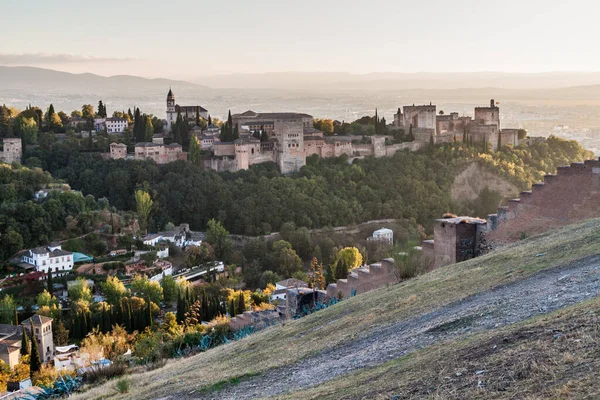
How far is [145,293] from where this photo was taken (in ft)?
89.3

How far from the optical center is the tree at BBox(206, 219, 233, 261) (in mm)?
34781

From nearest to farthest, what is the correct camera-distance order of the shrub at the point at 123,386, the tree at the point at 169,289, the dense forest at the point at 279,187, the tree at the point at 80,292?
the shrub at the point at 123,386
the tree at the point at 80,292
the tree at the point at 169,289
the dense forest at the point at 279,187

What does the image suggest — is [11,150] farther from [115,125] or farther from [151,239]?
[151,239]

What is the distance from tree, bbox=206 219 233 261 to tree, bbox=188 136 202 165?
559 centimetres

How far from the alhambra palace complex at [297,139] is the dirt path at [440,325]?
115 feet

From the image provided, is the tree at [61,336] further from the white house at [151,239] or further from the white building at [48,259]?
the white house at [151,239]

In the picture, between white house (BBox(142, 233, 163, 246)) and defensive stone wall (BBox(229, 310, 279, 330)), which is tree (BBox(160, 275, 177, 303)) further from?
defensive stone wall (BBox(229, 310, 279, 330))

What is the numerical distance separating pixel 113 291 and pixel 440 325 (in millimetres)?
22484

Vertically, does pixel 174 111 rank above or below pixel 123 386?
above

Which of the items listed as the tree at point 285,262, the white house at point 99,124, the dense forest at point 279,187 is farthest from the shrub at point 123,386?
the white house at point 99,124

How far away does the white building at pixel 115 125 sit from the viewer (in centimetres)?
4582

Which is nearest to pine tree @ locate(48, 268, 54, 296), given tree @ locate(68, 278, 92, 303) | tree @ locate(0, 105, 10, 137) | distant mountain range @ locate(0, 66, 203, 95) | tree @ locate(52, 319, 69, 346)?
tree @ locate(68, 278, 92, 303)

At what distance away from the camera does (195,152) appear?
134ft

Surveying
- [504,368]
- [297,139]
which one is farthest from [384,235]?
[504,368]
